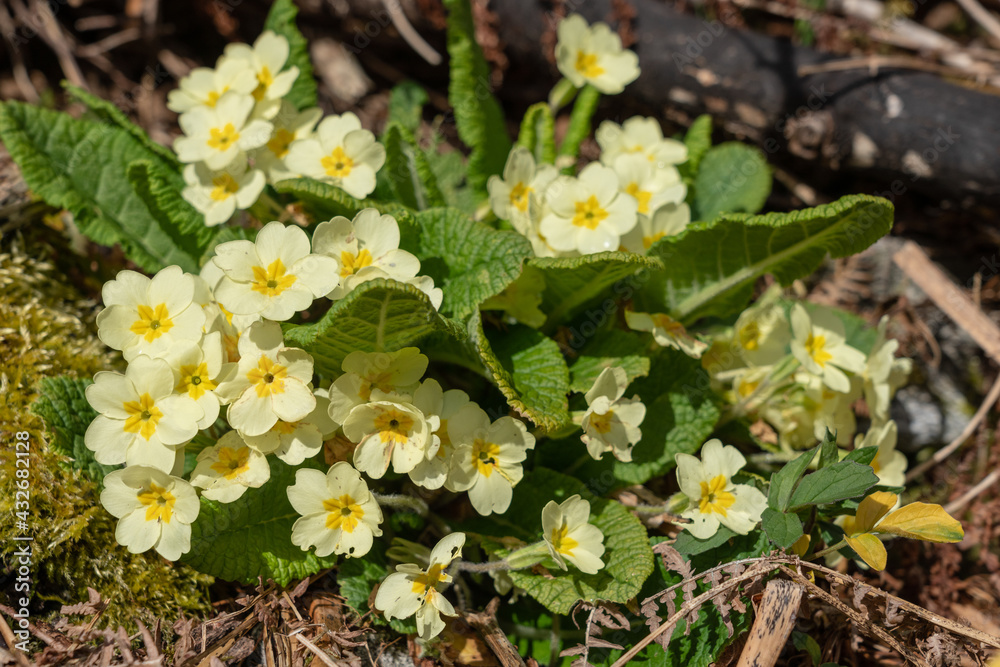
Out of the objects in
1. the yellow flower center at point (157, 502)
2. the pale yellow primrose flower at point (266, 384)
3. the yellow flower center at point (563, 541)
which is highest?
the pale yellow primrose flower at point (266, 384)

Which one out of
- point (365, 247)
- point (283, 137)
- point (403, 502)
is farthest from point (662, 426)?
point (283, 137)

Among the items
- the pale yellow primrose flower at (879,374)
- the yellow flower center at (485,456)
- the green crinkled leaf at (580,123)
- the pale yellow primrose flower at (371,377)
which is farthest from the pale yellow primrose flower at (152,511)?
the pale yellow primrose flower at (879,374)

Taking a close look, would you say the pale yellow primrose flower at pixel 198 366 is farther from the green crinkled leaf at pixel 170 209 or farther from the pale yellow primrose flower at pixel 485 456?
the green crinkled leaf at pixel 170 209

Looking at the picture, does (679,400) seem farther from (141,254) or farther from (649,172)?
(141,254)

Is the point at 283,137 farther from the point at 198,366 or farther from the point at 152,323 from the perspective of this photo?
the point at 198,366

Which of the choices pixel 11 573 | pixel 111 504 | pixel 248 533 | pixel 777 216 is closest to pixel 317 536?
pixel 248 533
